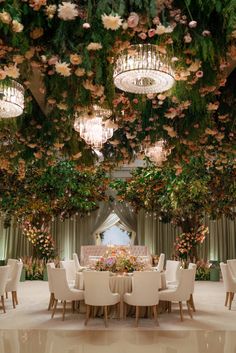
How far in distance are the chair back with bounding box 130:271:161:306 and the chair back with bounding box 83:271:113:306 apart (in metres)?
0.45

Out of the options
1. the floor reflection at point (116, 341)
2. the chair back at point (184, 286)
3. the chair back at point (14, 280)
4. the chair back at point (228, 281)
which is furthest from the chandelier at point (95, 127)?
the chair back at point (228, 281)

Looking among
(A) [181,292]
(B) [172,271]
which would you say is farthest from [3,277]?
(B) [172,271]

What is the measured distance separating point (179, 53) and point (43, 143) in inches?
132

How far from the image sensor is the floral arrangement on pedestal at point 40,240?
43.8 feet

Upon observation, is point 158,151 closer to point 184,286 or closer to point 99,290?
point 99,290

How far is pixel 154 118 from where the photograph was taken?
18.1 ft

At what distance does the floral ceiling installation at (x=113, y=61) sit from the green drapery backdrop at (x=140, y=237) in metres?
9.58

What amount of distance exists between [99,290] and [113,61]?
455cm

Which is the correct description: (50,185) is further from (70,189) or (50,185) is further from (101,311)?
(101,311)

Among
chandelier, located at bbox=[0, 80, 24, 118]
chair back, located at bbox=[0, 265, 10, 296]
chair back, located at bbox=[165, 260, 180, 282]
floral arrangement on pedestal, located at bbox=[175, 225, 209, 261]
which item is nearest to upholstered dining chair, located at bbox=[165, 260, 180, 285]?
chair back, located at bbox=[165, 260, 180, 282]

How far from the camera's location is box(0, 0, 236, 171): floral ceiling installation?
2.88 meters

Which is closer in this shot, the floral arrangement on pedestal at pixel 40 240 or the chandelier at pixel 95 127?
the chandelier at pixel 95 127

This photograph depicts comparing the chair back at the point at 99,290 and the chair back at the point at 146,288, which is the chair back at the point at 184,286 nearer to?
the chair back at the point at 146,288

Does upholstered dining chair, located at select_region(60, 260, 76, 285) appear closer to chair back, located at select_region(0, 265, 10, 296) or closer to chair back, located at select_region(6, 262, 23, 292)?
chair back, located at select_region(6, 262, 23, 292)
